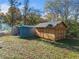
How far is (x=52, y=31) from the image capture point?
78.2 ft

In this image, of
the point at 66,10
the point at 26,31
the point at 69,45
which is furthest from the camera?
the point at 66,10

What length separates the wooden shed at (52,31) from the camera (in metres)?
23.8

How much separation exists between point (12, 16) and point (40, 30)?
12088 mm

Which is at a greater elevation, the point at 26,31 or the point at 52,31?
the point at 52,31

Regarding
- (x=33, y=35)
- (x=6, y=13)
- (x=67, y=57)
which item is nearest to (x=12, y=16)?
(x=6, y=13)

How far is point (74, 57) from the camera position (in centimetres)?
1294

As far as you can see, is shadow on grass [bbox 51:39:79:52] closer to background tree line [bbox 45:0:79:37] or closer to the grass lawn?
the grass lawn

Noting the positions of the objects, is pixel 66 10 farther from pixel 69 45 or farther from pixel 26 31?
pixel 69 45

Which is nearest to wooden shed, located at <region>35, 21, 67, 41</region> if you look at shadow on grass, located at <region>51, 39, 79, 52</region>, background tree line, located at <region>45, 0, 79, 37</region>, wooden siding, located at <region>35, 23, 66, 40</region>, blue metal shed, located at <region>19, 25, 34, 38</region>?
wooden siding, located at <region>35, 23, 66, 40</region>

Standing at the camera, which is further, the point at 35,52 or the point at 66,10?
the point at 66,10

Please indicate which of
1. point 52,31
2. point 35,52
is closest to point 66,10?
point 52,31

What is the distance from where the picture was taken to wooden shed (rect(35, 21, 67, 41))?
2381 cm

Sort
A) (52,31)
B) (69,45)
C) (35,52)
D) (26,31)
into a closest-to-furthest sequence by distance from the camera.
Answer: (35,52)
(69,45)
(52,31)
(26,31)

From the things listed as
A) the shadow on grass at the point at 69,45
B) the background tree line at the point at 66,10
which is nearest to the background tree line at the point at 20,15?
the background tree line at the point at 66,10
